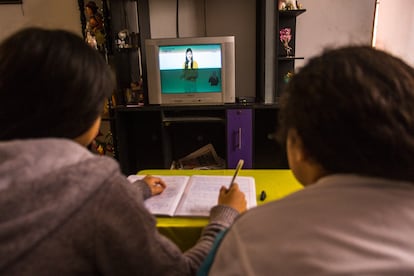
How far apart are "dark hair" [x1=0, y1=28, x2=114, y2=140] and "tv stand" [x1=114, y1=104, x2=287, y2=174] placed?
1.64 m

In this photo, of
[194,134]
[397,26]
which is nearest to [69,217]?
[194,134]

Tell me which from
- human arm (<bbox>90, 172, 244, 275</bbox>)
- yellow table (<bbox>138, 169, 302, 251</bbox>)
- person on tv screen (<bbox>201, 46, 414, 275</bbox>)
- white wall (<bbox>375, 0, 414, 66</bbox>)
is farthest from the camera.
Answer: white wall (<bbox>375, 0, 414, 66</bbox>)

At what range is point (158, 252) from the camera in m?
0.58

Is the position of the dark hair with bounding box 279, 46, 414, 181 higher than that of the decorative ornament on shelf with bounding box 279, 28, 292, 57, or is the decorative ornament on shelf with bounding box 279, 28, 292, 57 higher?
the decorative ornament on shelf with bounding box 279, 28, 292, 57

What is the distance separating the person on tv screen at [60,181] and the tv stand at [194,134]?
165cm

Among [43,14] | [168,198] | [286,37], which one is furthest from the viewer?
[43,14]

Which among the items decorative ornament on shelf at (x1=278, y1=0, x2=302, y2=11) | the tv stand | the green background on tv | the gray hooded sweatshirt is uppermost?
decorative ornament on shelf at (x1=278, y1=0, x2=302, y2=11)

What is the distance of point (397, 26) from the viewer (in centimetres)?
256

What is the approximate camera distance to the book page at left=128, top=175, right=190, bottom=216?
0.87 m

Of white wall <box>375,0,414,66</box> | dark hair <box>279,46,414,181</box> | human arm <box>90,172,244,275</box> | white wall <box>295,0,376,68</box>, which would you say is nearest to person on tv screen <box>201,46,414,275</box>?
dark hair <box>279,46,414,181</box>

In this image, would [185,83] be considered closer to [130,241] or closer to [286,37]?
[286,37]

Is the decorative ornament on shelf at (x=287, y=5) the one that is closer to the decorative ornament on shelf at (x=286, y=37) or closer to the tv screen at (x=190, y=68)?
the decorative ornament on shelf at (x=286, y=37)

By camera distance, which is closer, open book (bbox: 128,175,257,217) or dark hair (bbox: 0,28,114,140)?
dark hair (bbox: 0,28,114,140)

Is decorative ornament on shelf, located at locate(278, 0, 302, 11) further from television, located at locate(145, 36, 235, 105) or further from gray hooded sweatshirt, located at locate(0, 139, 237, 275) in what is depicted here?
gray hooded sweatshirt, located at locate(0, 139, 237, 275)
